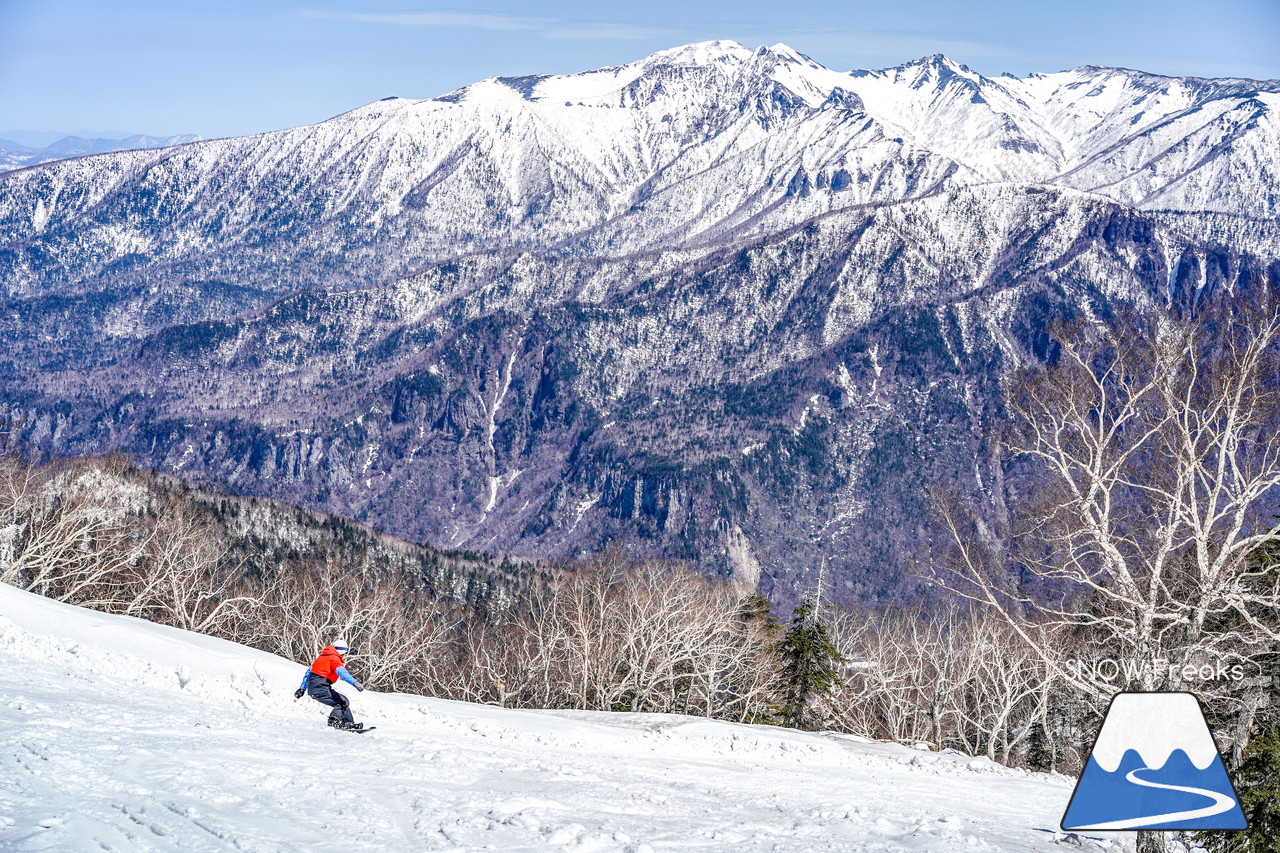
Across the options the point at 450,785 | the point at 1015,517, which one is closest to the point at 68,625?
the point at 450,785

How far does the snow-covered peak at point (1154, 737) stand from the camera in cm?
1238

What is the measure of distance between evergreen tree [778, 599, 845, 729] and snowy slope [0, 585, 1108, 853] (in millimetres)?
27200

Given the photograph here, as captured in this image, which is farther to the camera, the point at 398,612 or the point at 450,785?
the point at 398,612

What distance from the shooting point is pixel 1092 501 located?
20.3 m

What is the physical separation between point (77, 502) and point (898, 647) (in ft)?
196

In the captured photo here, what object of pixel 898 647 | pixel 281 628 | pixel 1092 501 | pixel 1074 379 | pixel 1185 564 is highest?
pixel 1074 379

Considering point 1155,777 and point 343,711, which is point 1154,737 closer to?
point 1155,777

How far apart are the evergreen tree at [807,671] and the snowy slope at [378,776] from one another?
2720 centimetres

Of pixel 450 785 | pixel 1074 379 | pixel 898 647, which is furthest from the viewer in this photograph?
pixel 898 647

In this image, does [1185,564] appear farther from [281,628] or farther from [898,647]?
[281,628]

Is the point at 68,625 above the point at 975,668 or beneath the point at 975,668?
above

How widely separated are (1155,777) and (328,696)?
61.2ft

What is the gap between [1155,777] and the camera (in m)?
12.4

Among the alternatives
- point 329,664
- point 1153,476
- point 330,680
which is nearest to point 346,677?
point 330,680
